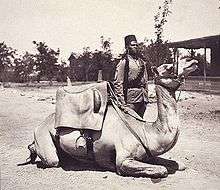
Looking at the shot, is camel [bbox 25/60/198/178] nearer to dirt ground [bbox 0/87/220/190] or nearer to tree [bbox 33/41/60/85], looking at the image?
dirt ground [bbox 0/87/220/190]

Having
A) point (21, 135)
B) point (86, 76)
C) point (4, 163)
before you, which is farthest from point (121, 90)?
point (86, 76)

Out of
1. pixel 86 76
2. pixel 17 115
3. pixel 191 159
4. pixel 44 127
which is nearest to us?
pixel 44 127

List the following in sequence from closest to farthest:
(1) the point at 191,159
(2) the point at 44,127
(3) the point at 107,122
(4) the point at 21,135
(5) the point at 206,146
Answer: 1. (3) the point at 107,122
2. (2) the point at 44,127
3. (1) the point at 191,159
4. (5) the point at 206,146
5. (4) the point at 21,135

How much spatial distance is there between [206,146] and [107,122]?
3072mm

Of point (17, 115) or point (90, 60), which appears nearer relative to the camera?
point (17, 115)

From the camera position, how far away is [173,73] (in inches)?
225

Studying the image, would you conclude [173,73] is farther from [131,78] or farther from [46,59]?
[46,59]

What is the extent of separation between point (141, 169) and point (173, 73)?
58.4 inches

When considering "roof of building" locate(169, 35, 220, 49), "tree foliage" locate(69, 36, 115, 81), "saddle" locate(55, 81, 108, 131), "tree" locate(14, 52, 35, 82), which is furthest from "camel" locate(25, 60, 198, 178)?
"tree" locate(14, 52, 35, 82)

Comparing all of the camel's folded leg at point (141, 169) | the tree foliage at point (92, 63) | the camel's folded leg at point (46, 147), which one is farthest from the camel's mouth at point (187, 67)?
the tree foliage at point (92, 63)

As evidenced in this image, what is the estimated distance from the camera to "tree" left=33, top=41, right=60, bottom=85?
138 feet

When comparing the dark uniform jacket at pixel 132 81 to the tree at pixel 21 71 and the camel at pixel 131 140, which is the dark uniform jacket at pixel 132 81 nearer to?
the camel at pixel 131 140

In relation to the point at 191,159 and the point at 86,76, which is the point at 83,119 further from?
the point at 86,76

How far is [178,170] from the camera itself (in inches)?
245
